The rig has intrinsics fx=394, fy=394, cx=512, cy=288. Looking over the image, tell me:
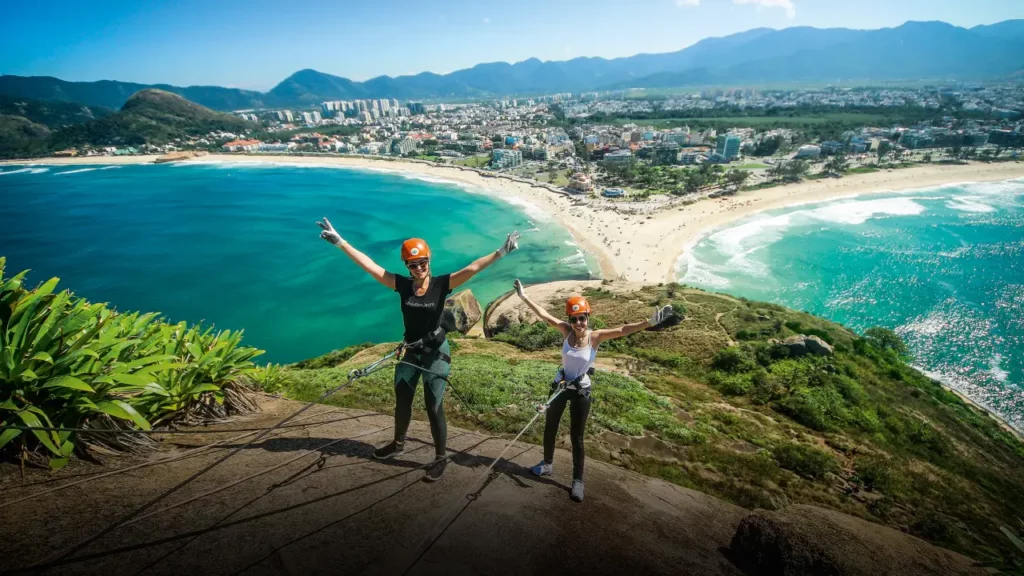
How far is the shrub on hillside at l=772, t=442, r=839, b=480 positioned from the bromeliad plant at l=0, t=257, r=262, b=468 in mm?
9667

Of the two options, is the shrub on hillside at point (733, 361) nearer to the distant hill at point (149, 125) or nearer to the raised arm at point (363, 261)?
the raised arm at point (363, 261)

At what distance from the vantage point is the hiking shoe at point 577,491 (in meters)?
4.70

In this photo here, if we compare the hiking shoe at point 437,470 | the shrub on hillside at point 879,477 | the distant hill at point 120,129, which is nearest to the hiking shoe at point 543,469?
the hiking shoe at point 437,470

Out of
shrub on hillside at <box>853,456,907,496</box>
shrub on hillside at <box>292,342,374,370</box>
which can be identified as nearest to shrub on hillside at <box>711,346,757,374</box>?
shrub on hillside at <box>853,456,907,496</box>

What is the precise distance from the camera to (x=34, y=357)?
3773 millimetres

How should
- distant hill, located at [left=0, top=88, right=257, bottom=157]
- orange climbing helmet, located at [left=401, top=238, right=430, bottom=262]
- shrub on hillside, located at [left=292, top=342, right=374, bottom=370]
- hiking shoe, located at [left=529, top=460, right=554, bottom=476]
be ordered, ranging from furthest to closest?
1. distant hill, located at [left=0, top=88, right=257, bottom=157]
2. shrub on hillside, located at [left=292, top=342, right=374, bottom=370]
3. hiking shoe, located at [left=529, top=460, right=554, bottom=476]
4. orange climbing helmet, located at [left=401, top=238, right=430, bottom=262]

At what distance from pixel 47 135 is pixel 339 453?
201m

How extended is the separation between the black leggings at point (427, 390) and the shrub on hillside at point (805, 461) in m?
6.69

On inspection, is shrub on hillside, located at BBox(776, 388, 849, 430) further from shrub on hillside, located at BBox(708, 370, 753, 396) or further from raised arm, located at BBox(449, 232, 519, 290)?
raised arm, located at BBox(449, 232, 519, 290)

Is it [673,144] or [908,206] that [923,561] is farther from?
[673,144]

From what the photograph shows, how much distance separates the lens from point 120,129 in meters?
131

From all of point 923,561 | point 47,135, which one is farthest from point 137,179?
point 923,561

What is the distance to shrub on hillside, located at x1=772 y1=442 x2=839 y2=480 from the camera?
7.27 metres

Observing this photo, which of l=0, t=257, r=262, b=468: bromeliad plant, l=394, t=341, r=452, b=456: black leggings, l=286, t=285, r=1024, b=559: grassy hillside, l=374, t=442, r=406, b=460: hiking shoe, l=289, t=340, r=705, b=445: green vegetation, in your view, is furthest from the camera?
l=289, t=340, r=705, b=445: green vegetation
